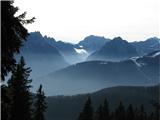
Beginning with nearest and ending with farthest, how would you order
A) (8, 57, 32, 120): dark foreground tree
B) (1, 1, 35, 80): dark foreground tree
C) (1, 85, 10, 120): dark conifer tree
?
(1, 1, 35, 80): dark foreground tree < (1, 85, 10, 120): dark conifer tree < (8, 57, 32, 120): dark foreground tree

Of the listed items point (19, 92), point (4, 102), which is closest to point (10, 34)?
point (4, 102)

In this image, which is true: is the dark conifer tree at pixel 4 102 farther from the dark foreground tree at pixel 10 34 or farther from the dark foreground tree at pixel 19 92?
the dark foreground tree at pixel 19 92

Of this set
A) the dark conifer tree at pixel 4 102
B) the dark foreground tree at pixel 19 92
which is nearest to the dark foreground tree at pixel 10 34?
the dark conifer tree at pixel 4 102

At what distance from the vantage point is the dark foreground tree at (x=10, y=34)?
510 inches

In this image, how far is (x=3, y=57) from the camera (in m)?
13.1

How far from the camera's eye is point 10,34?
13.5 metres

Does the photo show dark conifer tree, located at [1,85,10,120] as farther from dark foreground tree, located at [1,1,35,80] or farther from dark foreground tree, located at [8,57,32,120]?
dark foreground tree, located at [8,57,32,120]

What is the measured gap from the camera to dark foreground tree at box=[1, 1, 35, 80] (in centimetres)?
1295

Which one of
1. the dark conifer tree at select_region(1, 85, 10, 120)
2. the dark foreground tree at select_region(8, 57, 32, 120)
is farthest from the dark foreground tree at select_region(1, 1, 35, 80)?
the dark foreground tree at select_region(8, 57, 32, 120)

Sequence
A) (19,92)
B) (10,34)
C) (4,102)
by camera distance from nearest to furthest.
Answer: (10,34) → (4,102) → (19,92)

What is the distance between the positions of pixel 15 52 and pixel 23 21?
1131 millimetres

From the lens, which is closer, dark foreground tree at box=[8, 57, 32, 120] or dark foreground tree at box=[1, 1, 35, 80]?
dark foreground tree at box=[1, 1, 35, 80]

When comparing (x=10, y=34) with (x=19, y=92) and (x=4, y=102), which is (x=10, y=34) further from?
(x=19, y=92)

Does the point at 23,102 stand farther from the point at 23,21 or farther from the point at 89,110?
the point at 89,110
